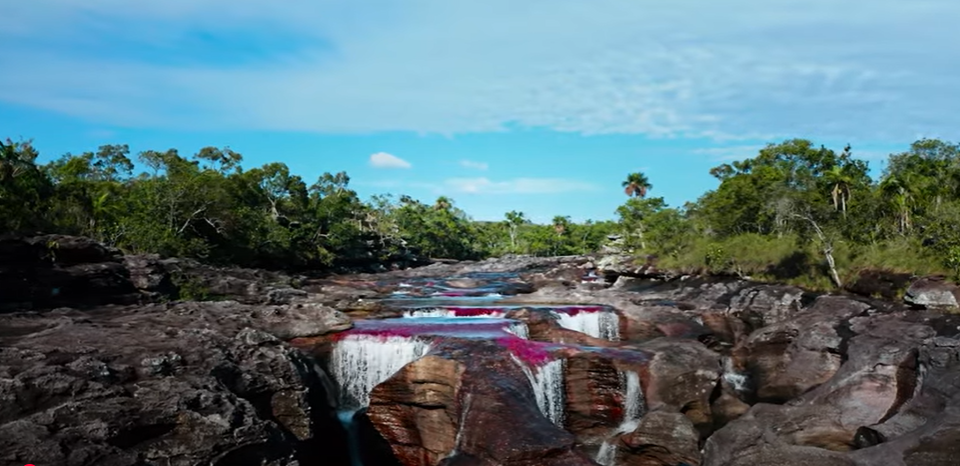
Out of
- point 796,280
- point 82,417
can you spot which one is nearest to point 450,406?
point 82,417

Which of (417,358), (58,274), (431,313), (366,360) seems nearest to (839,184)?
(431,313)

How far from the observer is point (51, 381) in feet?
34.1

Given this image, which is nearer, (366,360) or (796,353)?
(366,360)

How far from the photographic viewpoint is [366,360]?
18219 millimetres

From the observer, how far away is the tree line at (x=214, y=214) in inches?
1451

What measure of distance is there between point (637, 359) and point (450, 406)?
5.89 m

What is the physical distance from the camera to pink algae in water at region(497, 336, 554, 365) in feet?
52.8

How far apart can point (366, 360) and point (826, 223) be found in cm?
3086

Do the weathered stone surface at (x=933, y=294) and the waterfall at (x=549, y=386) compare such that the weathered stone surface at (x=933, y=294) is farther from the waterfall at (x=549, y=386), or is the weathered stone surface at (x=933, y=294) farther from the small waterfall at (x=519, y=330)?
the waterfall at (x=549, y=386)

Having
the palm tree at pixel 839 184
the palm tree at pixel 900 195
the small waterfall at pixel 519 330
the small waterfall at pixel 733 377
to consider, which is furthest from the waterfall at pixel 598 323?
the palm tree at pixel 839 184

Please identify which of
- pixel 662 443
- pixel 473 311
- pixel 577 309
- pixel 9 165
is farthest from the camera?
pixel 9 165

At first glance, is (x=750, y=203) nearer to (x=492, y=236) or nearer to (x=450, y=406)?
(x=450, y=406)

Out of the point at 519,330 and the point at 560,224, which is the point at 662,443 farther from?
the point at 560,224

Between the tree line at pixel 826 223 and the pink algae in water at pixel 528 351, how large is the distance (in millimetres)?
18266
